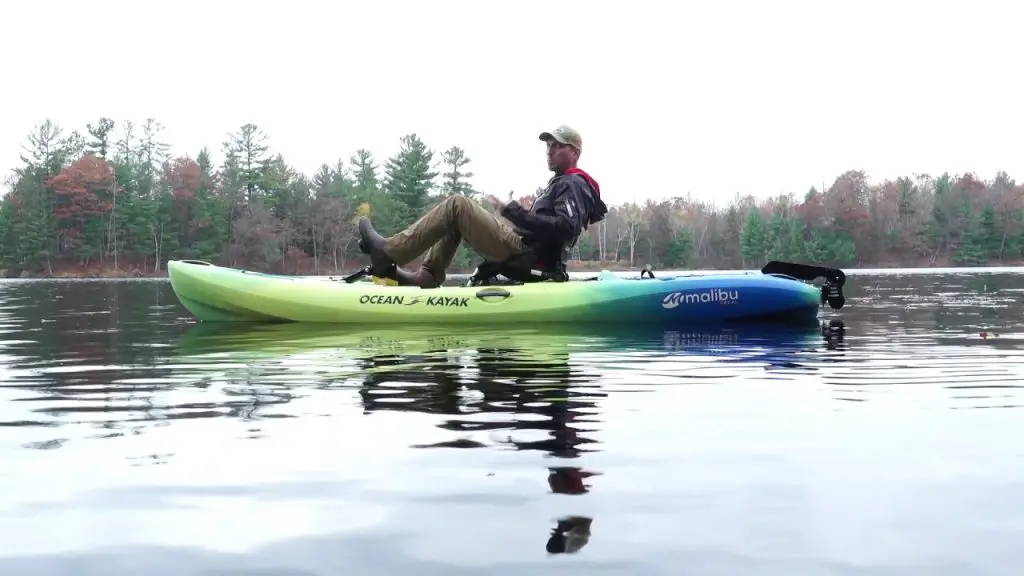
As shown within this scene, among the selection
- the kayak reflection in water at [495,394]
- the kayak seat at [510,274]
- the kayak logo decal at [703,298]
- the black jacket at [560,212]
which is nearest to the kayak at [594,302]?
the kayak logo decal at [703,298]

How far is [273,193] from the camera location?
71.6 meters

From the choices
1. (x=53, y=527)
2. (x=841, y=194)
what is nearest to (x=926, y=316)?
(x=53, y=527)

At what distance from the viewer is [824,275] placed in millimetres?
10453

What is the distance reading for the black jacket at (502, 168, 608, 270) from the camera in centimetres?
926

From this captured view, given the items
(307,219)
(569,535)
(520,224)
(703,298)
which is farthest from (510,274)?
(307,219)

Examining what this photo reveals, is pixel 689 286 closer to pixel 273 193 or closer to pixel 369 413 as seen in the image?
pixel 369 413

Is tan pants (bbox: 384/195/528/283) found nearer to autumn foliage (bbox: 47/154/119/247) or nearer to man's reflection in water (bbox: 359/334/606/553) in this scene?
man's reflection in water (bbox: 359/334/606/553)

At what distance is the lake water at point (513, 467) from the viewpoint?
91.4 inches

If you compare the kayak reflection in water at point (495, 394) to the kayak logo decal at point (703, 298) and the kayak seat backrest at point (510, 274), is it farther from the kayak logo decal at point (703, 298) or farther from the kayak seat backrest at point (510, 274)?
the kayak seat backrest at point (510, 274)

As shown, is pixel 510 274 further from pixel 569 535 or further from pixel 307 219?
pixel 307 219

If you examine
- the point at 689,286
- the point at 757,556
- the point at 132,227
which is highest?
the point at 132,227

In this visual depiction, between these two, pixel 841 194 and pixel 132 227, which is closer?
pixel 132 227

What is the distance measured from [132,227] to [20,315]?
5462 centimetres

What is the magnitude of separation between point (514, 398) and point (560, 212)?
488 centimetres
